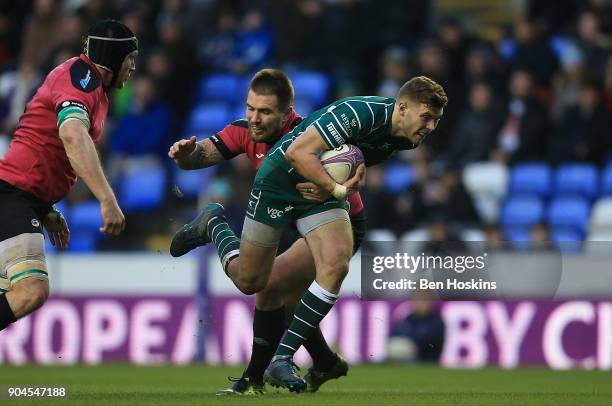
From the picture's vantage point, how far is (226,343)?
1491 centimetres

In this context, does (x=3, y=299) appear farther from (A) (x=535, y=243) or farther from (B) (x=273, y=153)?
(A) (x=535, y=243)

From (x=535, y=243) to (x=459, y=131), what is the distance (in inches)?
131

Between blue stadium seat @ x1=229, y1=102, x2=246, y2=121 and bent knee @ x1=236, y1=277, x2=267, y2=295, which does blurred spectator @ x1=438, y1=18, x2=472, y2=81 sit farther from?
bent knee @ x1=236, y1=277, x2=267, y2=295

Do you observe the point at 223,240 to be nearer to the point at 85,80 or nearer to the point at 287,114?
the point at 287,114

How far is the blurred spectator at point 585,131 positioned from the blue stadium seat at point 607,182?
0.30 m

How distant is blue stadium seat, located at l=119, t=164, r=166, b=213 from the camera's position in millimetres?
17422

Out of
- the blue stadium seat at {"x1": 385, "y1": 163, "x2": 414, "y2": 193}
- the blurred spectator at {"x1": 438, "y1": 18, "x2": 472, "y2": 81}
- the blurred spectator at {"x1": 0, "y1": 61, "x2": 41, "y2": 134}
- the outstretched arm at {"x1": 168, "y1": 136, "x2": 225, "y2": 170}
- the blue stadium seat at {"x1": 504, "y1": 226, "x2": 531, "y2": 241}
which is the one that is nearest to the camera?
the outstretched arm at {"x1": 168, "y1": 136, "x2": 225, "y2": 170}

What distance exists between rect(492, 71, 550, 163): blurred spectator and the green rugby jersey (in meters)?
7.26

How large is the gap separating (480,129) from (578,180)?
4.48 ft

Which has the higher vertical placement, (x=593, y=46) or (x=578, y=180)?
(x=593, y=46)

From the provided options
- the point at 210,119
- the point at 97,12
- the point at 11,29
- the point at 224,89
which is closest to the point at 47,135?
the point at 210,119

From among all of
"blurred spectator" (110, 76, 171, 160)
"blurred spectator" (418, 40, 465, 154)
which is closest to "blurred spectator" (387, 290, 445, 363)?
"blurred spectator" (418, 40, 465, 154)

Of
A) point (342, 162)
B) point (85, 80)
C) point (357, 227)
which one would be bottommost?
point (357, 227)

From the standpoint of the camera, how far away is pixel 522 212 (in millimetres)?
15852
